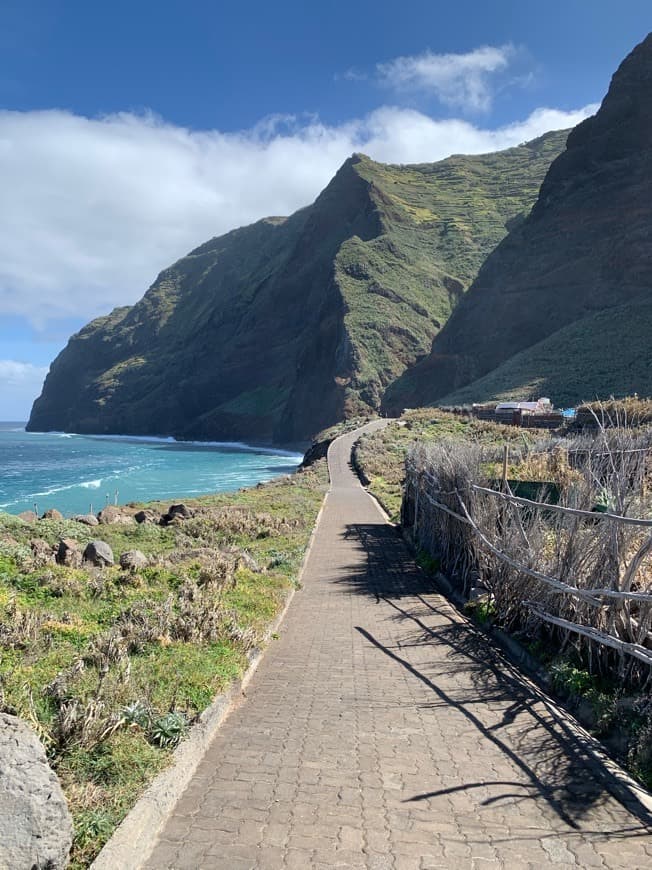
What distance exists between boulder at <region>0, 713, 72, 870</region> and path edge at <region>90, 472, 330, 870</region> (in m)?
0.26

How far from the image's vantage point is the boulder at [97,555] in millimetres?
11886

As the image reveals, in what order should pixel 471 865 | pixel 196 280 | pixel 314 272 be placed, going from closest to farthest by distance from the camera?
pixel 471 865 < pixel 314 272 < pixel 196 280

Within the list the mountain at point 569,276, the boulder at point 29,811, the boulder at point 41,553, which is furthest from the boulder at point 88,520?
the mountain at point 569,276

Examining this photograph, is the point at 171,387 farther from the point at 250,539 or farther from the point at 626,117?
the point at 250,539

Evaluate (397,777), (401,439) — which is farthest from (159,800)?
(401,439)

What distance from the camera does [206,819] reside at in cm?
404

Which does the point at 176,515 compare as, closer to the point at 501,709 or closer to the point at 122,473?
the point at 501,709

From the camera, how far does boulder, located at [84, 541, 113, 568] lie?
39.0 feet

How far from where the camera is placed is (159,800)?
13.2ft

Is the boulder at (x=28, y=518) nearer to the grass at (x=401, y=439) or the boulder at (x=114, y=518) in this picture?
the boulder at (x=114, y=518)

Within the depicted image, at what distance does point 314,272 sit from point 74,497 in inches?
3350

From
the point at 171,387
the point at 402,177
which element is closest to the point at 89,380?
the point at 171,387

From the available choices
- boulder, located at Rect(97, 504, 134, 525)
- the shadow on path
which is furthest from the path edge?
boulder, located at Rect(97, 504, 134, 525)

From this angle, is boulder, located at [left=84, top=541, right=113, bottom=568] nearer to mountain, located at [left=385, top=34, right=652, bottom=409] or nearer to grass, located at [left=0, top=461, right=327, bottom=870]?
grass, located at [left=0, top=461, right=327, bottom=870]
